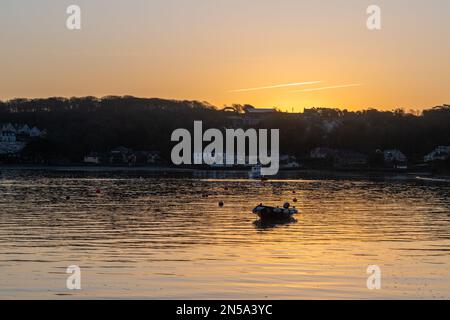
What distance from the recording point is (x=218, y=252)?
1447 inches

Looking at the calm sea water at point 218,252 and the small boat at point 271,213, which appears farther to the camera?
the small boat at point 271,213

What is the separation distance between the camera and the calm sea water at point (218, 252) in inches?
1076

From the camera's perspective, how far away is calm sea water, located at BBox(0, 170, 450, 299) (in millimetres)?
27328

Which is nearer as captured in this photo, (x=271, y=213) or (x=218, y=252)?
(x=218, y=252)

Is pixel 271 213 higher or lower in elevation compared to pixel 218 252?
higher

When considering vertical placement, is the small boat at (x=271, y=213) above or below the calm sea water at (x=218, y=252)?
above

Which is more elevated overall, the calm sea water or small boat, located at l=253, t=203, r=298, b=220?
small boat, located at l=253, t=203, r=298, b=220

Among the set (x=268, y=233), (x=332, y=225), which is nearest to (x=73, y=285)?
(x=268, y=233)

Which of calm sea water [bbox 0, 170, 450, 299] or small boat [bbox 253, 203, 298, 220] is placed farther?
small boat [bbox 253, 203, 298, 220]
